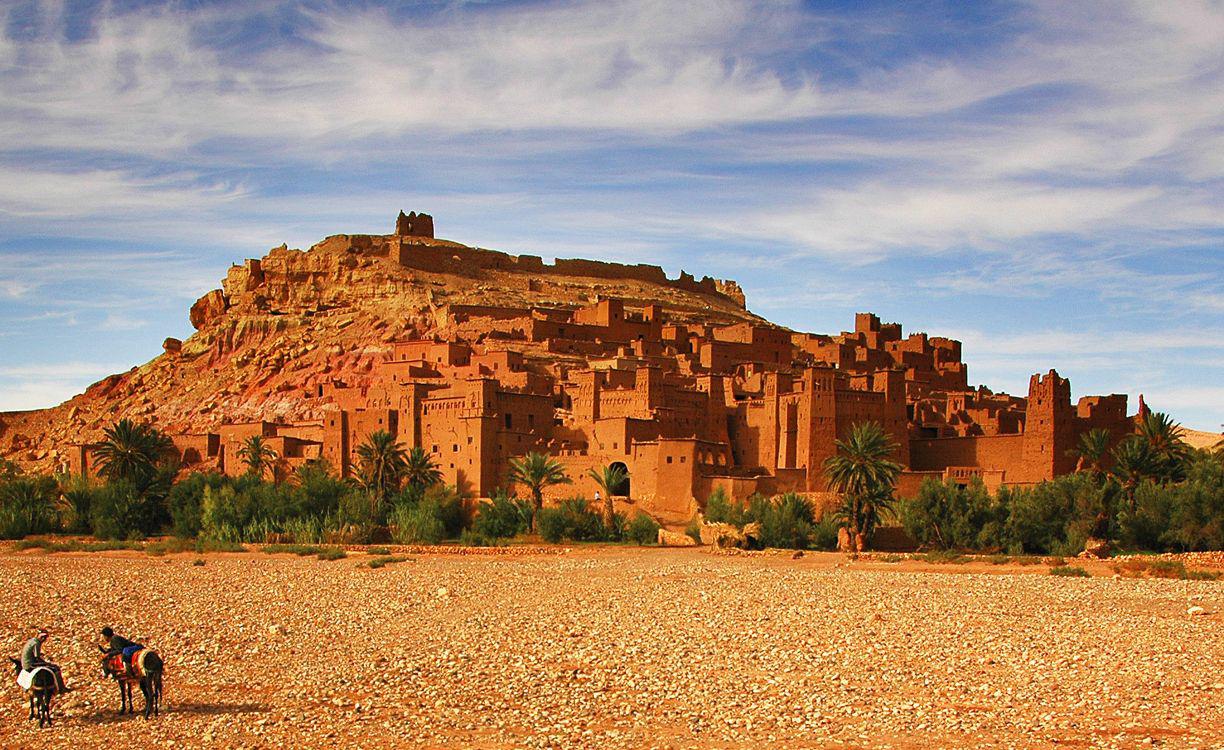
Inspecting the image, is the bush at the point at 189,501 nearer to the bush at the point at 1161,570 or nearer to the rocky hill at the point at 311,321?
the rocky hill at the point at 311,321

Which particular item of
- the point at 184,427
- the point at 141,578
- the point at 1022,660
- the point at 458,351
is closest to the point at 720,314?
the point at 458,351

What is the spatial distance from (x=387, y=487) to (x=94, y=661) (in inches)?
1066

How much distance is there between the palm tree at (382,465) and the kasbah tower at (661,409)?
1818 millimetres

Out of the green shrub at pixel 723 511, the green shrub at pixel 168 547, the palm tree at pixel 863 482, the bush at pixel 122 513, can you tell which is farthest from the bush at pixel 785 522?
the bush at pixel 122 513

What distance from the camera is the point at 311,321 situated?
75250 mm

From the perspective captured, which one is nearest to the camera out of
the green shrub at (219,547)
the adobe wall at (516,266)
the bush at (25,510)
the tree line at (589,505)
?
the tree line at (589,505)

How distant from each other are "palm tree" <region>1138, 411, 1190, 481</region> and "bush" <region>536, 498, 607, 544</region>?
1724cm

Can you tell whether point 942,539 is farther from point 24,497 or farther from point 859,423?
point 24,497

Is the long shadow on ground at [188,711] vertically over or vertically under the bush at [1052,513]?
under

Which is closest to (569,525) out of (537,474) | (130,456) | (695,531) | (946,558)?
(537,474)

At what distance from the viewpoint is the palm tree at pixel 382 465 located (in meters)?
46.8

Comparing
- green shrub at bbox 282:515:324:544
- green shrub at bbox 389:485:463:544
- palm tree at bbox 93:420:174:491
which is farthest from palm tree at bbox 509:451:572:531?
palm tree at bbox 93:420:174:491

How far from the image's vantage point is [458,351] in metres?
59.3

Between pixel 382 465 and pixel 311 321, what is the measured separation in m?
30.4
